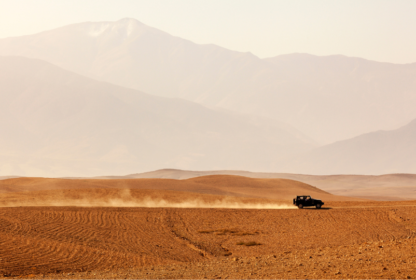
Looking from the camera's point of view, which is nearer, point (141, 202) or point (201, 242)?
point (201, 242)

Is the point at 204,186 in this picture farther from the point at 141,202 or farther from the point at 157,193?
the point at 141,202

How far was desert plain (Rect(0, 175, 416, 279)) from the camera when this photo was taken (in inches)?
658

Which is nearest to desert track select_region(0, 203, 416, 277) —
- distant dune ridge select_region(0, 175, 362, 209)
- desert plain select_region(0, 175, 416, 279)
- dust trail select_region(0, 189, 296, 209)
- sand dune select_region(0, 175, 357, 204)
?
desert plain select_region(0, 175, 416, 279)

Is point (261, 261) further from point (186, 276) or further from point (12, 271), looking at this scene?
point (12, 271)

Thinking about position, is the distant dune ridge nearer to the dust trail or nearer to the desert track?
the dust trail

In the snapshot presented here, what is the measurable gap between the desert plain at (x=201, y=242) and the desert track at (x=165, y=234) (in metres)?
0.06

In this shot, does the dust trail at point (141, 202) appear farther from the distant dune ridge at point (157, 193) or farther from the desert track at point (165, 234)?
the desert track at point (165, 234)

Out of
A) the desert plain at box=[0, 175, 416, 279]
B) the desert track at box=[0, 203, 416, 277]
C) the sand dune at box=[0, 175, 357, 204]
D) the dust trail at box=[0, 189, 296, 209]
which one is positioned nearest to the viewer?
the desert plain at box=[0, 175, 416, 279]

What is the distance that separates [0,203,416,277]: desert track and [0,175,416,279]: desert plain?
56 mm

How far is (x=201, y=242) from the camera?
88.5ft

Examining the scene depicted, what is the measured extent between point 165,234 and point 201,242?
9.85ft

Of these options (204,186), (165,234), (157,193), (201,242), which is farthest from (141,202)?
(201,242)

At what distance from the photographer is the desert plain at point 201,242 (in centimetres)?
1670

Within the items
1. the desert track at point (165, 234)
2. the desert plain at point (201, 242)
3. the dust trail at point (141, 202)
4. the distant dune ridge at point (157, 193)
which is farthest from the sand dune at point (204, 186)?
the desert track at point (165, 234)
